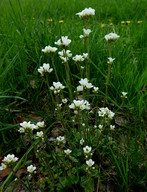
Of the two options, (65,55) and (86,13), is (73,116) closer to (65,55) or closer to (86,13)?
(65,55)

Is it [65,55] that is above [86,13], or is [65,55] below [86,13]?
below

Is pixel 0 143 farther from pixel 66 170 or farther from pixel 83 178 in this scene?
pixel 83 178

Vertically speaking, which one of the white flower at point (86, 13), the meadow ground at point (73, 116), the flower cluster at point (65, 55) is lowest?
the meadow ground at point (73, 116)

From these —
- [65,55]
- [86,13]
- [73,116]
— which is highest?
[86,13]

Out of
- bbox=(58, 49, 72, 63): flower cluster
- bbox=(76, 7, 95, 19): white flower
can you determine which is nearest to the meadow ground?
bbox=(58, 49, 72, 63): flower cluster

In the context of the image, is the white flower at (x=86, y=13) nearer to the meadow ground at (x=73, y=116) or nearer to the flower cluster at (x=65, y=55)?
the flower cluster at (x=65, y=55)

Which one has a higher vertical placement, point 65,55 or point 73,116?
point 65,55

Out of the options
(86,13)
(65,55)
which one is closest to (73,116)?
(65,55)

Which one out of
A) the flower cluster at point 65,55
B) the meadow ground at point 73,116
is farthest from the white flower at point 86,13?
the meadow ground at point 73,116

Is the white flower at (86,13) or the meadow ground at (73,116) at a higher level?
the white flower at (86,13)

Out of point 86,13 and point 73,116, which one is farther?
point 73,116
